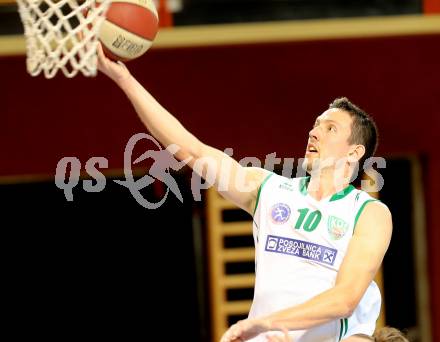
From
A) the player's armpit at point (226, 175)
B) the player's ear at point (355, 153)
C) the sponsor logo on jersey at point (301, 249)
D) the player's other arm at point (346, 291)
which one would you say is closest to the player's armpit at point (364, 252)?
the player's other arm at point (346, 291)

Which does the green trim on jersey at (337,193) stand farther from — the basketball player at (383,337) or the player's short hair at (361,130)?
the basketball player at (383,337)

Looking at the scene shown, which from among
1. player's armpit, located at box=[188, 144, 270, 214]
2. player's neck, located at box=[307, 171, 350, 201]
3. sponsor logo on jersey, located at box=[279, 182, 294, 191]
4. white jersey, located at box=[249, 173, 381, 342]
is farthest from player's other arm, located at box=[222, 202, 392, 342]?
player's armpit, located at box=[188, 144, 270, 214]

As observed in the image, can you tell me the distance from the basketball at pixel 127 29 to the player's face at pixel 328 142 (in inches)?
29.0

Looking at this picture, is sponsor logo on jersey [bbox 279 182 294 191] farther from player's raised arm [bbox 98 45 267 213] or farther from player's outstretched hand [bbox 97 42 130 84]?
player's outstretched hand [bbox 97 42 130 84]

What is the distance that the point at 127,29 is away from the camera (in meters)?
3.91

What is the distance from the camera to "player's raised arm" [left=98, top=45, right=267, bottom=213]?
383cm

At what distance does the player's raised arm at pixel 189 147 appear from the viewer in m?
3.83

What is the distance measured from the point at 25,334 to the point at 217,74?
7.41ft

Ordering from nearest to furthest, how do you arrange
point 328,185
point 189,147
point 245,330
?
point 245,330
point 189,147
point 328,185

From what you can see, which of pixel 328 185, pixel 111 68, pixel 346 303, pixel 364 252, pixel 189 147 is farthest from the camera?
pixel 328 185

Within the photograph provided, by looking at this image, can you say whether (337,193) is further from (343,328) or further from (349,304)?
(349,304)

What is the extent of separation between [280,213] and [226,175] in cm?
25

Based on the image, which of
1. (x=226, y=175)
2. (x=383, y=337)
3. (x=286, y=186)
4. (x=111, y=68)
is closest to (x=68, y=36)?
(x=111, y=68)

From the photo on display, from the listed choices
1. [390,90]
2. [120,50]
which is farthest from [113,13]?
[390,90]
